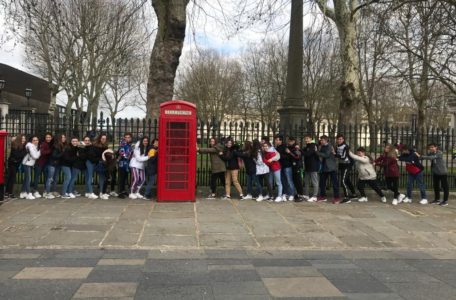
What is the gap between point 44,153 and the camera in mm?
11047

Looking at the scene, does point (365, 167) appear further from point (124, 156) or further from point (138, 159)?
point (124, 156)

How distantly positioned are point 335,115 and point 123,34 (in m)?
19.1

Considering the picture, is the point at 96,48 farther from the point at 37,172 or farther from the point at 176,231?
the point at 176,231

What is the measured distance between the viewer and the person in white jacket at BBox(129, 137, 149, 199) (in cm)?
1118

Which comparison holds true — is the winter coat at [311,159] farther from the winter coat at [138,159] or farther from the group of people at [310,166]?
the winter coat at [138,159]

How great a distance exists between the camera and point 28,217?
28.9ft

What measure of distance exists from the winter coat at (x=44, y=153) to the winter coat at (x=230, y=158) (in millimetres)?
4125

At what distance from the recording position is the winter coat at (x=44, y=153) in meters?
11.0

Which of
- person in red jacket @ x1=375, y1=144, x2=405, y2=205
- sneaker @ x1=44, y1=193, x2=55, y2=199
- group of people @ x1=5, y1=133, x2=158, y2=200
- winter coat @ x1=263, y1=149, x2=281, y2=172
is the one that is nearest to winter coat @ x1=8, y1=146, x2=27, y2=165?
group of people @ x1=5, y1=133, x2=158, y2=200

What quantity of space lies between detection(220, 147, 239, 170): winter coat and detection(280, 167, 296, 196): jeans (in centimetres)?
119

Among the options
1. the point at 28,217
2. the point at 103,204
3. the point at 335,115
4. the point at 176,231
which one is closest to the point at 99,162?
the point at 103,204

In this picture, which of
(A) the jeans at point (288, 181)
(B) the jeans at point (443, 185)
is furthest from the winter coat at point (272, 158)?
(B) the jeans at point (443, 185)

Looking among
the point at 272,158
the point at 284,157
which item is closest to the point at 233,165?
the point at 272,158

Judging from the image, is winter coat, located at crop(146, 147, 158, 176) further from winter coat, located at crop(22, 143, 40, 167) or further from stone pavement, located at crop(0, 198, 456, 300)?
winter coat, located at crop(22, 143, 40, 167)
